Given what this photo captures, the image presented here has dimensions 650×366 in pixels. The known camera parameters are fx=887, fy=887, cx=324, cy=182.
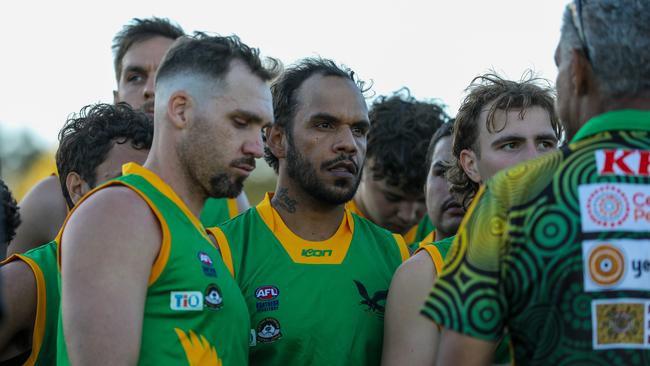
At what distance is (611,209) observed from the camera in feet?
8.65

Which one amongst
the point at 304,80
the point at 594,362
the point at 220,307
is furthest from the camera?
the point at 304,80

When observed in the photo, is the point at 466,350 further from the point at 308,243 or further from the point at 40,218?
the point at 40,218

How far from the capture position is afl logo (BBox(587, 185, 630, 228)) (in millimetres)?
2629

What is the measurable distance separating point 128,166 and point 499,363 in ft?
5.87

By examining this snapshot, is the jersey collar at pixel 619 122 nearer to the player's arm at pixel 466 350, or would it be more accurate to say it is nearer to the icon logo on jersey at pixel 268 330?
the player's arm at pixel 466 350

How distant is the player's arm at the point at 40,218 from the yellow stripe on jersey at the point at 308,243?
1808 millimetres

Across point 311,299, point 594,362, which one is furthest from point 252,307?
point 594,362

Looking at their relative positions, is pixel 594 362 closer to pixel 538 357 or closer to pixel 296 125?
pixel 538 357

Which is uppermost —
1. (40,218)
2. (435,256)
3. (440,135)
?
(440,135)

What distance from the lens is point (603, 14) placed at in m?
2.73

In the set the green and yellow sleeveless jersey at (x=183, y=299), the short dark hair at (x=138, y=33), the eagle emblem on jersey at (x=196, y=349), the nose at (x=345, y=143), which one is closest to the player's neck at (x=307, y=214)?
the nose at (x=345, y=143)

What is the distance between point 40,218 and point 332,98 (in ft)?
7.49

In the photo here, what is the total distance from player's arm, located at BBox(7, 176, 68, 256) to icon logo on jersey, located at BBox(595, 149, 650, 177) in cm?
404

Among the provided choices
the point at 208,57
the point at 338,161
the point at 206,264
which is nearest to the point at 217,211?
the point at 338,161
